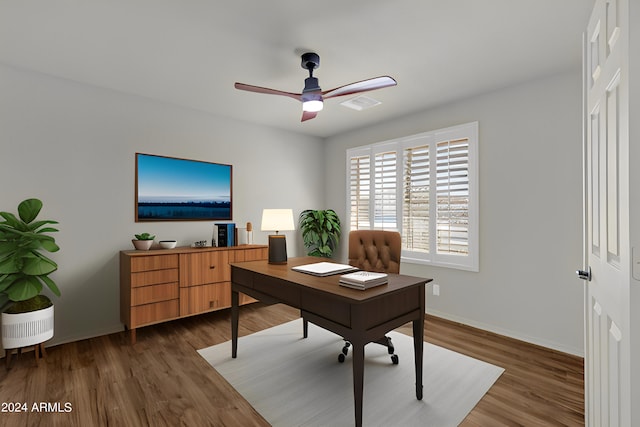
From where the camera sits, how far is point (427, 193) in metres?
3.82

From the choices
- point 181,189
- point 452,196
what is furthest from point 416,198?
point 181,189

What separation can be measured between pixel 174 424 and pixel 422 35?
A: 10.2 feet

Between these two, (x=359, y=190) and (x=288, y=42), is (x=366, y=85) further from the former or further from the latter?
(x=359, y=190)

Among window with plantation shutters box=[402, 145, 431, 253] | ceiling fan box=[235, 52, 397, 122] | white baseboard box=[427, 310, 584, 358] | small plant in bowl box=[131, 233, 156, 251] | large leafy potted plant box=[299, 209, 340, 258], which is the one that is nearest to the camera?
ceiling fan box=[235, 52, 397, 122]

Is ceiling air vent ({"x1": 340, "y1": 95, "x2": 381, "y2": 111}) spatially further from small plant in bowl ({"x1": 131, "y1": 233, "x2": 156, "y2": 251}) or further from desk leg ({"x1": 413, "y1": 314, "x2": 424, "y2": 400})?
small plant in bowl ({"x1": 131, "y1": 233, "x2": 156, "y2": 251})

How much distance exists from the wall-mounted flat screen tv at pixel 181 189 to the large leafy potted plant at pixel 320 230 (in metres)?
1.23

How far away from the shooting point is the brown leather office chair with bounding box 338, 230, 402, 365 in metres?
2.63

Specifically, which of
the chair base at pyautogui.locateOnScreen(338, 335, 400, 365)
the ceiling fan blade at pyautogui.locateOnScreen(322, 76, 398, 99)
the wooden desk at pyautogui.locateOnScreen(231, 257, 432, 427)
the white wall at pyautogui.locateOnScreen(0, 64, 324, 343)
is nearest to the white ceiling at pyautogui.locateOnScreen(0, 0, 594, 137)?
the white wall at pyautogui.locateOnScreen(0, 64, 324, 343)

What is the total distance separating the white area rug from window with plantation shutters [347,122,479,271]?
1219mm

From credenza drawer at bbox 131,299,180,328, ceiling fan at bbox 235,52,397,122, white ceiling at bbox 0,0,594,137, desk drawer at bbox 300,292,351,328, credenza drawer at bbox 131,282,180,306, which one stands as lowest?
credenza drawer at bbox 131,299,180,328

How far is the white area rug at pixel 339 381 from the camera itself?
192cm

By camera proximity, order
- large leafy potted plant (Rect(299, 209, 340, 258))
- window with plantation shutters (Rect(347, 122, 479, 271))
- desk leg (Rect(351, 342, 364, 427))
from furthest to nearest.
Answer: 1. large leafy potted plant (Rect(299, 209, 340, 258))
2. window with plantation shutters (Rect(347, 122, 479, 271))
3. desk leg (Rect(351, 342, 364, 427))

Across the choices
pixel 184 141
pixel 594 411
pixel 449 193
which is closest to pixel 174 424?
pixel 594 411

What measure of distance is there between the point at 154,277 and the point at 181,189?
1.15 meters
